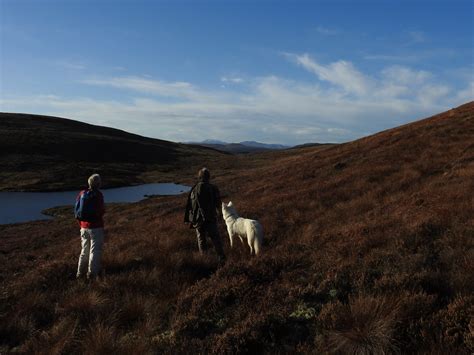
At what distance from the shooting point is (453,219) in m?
8.95

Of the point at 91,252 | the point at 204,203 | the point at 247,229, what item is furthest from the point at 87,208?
the point at 247,229

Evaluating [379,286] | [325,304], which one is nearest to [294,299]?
[325,304]

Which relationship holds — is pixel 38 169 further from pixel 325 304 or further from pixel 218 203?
pixel 325 304

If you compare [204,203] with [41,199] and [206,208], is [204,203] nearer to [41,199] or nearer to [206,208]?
[206,208]

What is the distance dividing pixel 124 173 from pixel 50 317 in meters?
72.4

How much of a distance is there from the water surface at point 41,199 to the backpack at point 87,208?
31.8 m

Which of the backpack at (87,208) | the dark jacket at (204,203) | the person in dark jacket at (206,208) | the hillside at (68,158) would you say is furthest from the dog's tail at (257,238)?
the hillside at (68,158)

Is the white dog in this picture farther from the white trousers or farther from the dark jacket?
the white trousers

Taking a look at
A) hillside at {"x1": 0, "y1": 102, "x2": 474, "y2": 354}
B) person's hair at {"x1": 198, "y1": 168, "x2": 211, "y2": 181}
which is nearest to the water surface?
hillside at {"x1": 0, "y1": 102, "x2": 474, "y2": 354}

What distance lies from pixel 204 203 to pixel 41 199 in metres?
Answer: 48.5

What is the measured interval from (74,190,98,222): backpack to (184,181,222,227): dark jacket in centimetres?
232

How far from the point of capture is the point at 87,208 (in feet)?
27.8

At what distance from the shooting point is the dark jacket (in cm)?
945

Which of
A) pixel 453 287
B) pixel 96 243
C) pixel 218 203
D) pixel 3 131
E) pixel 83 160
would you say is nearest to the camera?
pixel 453 287
